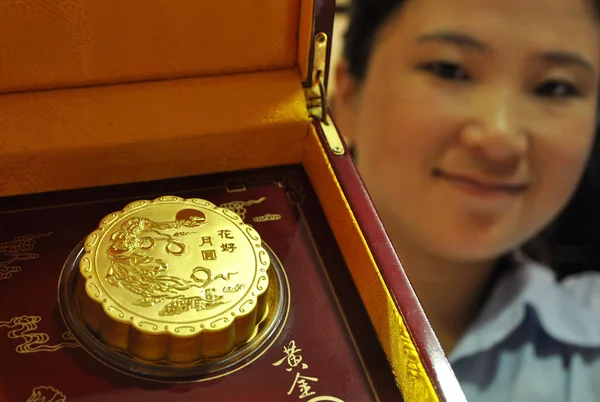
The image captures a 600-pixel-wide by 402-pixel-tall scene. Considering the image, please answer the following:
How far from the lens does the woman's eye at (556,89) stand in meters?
0.94

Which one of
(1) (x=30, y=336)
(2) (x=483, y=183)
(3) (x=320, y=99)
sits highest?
(3) (x=320, y=99)

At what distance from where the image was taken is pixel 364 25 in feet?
3.53

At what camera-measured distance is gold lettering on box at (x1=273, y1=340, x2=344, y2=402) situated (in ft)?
1.92

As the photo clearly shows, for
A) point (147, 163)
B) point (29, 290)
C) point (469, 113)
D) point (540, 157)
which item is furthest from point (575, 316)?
point (29, 290)

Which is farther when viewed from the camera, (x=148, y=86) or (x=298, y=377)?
(x=148, y=86)

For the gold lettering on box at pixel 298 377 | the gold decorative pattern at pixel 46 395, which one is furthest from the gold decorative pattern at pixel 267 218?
the gold decorative pattern at pixel 46 395

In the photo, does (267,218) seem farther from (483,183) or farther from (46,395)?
(483,183)

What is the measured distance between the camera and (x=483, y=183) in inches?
38.7

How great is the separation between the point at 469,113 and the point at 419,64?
0.11 m

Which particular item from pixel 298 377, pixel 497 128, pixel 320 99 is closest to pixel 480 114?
pixel 497 128

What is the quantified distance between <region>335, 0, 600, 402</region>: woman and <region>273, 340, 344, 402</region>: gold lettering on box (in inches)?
18.3

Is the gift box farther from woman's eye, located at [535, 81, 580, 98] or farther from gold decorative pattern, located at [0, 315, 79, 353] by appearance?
woman's eye, located at [535, 81, 580, 98]

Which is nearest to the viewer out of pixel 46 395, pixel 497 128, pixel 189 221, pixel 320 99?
pixel 46 395

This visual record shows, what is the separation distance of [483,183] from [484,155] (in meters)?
0.05
